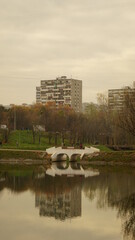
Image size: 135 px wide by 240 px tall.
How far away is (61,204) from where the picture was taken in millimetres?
32219

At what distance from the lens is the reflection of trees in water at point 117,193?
27.2 metres

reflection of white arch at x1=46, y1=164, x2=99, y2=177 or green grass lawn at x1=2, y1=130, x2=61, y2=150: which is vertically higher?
green grass lawn at x1=2, y1=130, x2=61, y2=150

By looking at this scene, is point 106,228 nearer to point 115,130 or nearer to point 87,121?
point 115,130

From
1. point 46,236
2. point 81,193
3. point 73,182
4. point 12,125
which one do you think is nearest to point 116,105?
point 12,125

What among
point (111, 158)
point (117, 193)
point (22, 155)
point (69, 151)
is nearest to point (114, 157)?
point (111, 158)

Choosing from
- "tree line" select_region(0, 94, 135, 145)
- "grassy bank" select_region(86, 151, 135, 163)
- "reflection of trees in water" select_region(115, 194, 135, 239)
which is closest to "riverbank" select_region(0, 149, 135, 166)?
"grassy bank" select_region(86, 151, 135, 163)

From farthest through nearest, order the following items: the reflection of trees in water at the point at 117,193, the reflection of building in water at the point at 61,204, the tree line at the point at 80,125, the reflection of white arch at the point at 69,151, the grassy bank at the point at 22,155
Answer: the tree line at the point at 80,125 < the reflection of white arch at the point at 69,151 < the grassy bank at the point at 22,155 < the reflection of building in water at the point at 61,204 < the reflection of trees in water at the point at 117,193

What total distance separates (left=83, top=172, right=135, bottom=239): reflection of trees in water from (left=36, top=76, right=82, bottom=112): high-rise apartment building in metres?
103

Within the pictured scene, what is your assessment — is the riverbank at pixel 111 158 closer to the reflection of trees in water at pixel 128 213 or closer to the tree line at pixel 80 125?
the tree line at pixel 80 125

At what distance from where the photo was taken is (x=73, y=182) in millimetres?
42938

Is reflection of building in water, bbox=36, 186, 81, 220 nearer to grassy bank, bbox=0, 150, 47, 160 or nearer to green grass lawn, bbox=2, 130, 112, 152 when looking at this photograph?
grassy bank, bbox=0, 150, 47, 160

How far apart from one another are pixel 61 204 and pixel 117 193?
21.1 feet

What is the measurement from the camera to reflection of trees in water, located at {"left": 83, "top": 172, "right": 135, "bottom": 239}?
27194 mm

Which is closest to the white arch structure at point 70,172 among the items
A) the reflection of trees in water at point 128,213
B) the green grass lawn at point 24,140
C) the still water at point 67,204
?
the still water at point 67,204
